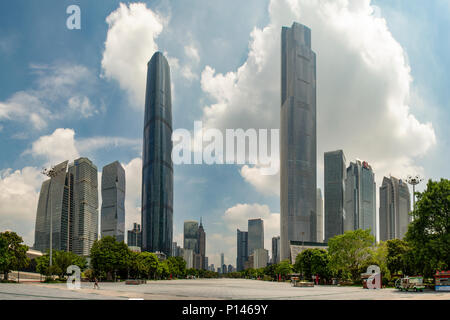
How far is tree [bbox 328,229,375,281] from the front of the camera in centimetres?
7988

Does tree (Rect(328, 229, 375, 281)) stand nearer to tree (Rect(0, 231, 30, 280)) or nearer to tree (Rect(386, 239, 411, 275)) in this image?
tree (Rect(386, 239, 411, 275))

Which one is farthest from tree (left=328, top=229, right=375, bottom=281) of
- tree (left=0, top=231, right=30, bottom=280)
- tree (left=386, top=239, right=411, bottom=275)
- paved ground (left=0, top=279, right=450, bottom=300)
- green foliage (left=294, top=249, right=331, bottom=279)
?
tree (left=0, top=231, right=30, bottom=280)

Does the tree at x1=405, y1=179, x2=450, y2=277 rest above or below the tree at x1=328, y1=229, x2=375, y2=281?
above

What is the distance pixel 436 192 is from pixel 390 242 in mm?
20875

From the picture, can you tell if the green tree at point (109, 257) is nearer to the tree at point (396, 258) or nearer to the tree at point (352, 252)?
the tree at point (352, 252)

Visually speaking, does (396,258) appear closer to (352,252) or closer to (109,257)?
(352,252)

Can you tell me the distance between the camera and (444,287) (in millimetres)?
46719

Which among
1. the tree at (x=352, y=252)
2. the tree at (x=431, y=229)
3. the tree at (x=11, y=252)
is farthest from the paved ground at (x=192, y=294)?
the tree at (x=352, y=252)

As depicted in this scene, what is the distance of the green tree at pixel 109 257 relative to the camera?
8200cm

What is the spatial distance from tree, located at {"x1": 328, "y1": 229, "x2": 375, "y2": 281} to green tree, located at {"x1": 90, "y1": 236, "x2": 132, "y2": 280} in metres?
45.6

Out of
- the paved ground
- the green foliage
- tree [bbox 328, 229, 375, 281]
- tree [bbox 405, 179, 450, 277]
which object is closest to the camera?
the paved ground

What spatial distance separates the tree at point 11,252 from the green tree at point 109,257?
13522 mm

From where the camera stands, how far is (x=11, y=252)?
69.1 m
